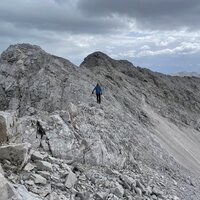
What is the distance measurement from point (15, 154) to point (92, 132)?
9.84 m

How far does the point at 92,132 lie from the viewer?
2461cm

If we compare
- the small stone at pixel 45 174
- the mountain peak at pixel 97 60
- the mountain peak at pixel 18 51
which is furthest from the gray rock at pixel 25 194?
the mountain peak at pixel 97 60

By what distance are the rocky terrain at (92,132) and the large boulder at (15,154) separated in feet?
0.11

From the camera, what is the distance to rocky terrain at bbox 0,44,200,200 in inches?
632

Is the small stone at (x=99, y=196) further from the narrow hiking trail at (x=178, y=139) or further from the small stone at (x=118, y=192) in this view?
the narrow hiking trail at (x=178, y=139)

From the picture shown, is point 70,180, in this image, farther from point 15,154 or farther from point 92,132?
point 92,132

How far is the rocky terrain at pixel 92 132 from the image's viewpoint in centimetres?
1606

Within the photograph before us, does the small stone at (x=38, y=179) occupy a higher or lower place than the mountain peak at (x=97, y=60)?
lower

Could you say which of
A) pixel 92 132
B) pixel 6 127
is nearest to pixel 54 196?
pixel 6 127

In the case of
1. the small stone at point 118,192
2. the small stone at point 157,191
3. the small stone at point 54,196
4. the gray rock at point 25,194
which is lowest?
the small stone at point 157,191

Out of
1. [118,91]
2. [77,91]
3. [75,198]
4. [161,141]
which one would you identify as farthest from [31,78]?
[75,198]

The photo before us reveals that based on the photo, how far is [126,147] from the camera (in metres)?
26.7

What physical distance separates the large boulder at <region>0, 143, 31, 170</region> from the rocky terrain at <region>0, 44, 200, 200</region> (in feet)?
0.11

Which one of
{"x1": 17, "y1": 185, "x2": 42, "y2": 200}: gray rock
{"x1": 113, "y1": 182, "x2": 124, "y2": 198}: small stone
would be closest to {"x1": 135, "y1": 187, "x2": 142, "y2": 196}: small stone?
{"x1": 113, "y1": 182, "x2": 124, "y2": 198}: small stone
